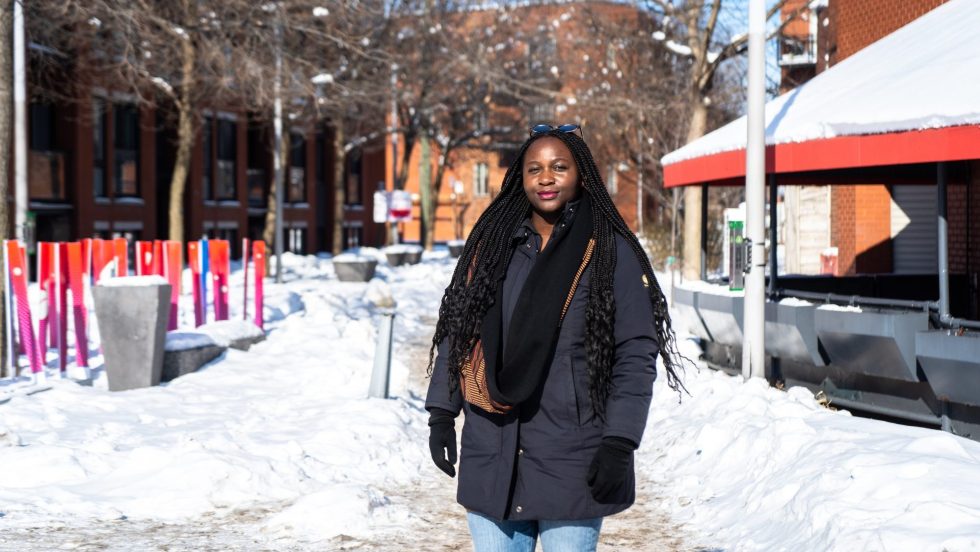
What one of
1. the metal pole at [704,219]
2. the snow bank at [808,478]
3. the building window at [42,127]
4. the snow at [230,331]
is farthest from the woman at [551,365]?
the building window at [42,127]

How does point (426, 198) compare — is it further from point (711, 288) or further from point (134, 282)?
point (134, 282)

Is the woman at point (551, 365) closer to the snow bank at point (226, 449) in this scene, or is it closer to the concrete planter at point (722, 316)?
the snow bank at point (226, 449)

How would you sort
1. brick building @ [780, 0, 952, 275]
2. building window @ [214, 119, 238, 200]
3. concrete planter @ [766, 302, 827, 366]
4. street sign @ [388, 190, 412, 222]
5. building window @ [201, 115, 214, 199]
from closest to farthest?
concrete planter @ [766, 302, 827, 366]
brick building @ [780, 0, 952, 275]
street sign @ [388, 190, 412, 222]
building window @ [201, 115, 214, 199]
building window @ [214, 119, 238, 200]

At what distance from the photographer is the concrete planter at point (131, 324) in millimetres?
12242

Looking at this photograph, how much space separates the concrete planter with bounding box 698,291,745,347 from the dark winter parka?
364 inches

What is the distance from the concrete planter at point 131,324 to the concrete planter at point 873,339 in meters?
6.14

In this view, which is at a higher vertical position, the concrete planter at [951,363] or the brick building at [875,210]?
the brick building at [875,210]

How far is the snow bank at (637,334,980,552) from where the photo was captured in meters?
5.98

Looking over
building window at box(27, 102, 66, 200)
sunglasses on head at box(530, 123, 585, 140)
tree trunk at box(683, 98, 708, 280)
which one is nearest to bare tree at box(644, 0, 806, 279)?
tree trunk at box(683, 98, 708, 280)

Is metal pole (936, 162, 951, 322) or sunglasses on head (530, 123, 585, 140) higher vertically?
sunglasses on head (530, 123, 585, 140)

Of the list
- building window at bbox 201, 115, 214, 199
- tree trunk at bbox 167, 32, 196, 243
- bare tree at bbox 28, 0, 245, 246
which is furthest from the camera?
building window at bbox 201, 115, 214, 199

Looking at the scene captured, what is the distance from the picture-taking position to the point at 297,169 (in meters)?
51.2

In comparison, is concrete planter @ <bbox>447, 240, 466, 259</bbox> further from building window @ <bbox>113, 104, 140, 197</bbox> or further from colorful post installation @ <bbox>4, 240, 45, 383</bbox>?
Answer: colorful post installation @ <bbox>4, 240, 45, 383</bbox>

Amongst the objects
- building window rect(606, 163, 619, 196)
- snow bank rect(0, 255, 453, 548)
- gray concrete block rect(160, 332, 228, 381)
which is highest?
building window rect(606, 163, 619, 196)
